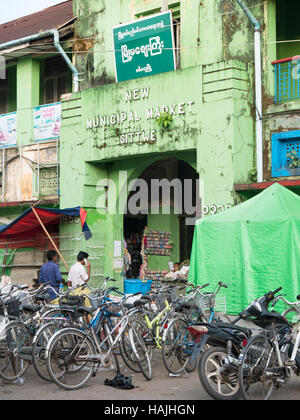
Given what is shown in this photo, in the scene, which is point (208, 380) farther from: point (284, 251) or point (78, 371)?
point (284, 251)

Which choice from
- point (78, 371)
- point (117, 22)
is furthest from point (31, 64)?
point (78, 371)

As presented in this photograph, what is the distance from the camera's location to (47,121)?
711 inches

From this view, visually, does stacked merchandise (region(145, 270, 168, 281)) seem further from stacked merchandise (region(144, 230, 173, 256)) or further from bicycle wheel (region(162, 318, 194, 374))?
bicycle wheel (region(162, 318, 194, 374))

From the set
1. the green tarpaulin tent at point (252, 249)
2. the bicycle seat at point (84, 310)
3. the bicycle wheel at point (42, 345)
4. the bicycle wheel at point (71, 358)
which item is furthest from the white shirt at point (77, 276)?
the bicycle wheel at point (71, 358)

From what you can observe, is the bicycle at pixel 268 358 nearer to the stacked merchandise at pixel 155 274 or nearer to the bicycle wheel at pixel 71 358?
the bicycle wheel at pixel 71 358

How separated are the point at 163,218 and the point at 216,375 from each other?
37.8ft

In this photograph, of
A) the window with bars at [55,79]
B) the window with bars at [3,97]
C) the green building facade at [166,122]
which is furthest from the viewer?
the window with bars at [3,97]

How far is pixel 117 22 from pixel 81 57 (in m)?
1.45

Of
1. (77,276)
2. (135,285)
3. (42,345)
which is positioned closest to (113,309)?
(42,345)

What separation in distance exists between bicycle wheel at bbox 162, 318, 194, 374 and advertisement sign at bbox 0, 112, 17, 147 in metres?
11.4

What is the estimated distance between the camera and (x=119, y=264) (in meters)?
16.8

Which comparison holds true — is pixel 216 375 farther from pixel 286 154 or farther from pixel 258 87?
pixel 258 87

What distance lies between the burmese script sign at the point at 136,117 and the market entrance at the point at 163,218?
2808 mm

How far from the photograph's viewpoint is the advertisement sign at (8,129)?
62.8 ft
